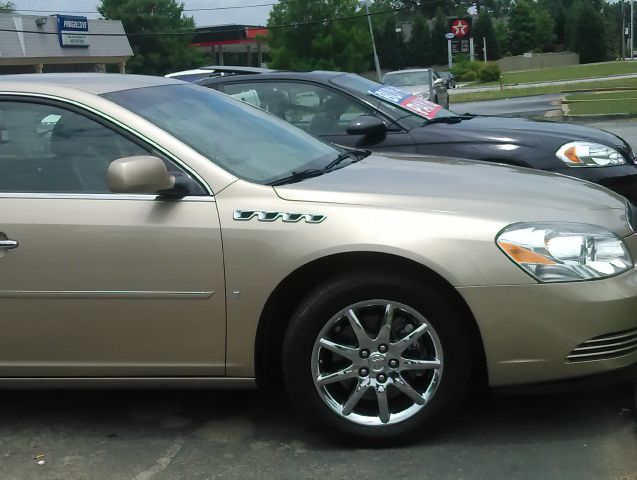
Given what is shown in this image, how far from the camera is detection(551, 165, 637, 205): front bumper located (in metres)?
5.95

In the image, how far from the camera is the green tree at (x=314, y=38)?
56.8 m

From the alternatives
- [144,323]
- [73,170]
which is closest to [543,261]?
[144,323]

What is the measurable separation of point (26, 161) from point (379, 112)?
10.5 ft

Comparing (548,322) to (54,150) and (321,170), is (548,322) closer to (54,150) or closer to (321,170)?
(321,170)

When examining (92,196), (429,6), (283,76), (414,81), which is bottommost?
(92,196)

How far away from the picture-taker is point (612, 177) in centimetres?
600

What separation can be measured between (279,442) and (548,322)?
4.10ft

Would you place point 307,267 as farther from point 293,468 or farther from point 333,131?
point 333,131

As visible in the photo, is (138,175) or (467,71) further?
(467,71)

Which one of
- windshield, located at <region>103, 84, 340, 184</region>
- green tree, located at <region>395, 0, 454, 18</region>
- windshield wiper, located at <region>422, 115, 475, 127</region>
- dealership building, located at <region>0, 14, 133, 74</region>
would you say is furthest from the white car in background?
green tree, located at <region>395, 0, 454, 18</region>

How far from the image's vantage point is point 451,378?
3.42m

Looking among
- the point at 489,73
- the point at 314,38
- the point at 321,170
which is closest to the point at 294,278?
the point at 321,170

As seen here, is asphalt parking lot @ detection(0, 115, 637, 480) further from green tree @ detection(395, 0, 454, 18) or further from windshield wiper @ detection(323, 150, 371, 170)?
green tree @ detection(395, 0, 454, 18)

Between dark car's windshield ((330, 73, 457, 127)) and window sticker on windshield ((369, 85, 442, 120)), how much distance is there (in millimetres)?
31
